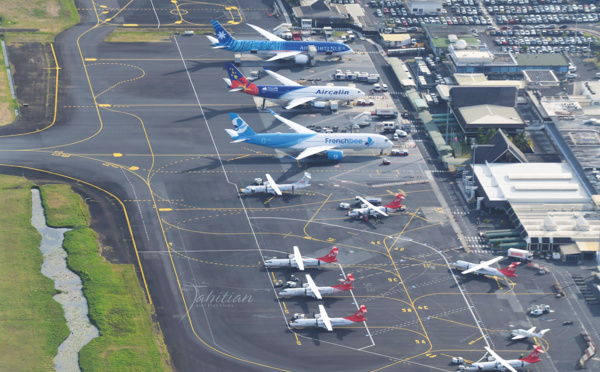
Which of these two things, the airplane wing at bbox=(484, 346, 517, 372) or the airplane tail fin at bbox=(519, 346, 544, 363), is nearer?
the airplane wing at bbox=(484, 346, 517, 372)

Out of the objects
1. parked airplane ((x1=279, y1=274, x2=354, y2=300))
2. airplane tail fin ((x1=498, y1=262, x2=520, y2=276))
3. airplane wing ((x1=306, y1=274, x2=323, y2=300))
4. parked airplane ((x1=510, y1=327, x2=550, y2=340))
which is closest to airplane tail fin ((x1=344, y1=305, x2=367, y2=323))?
airplane wing ((x1=306, y1=274, x2=323, y2=300))

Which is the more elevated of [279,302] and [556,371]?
[556,371]

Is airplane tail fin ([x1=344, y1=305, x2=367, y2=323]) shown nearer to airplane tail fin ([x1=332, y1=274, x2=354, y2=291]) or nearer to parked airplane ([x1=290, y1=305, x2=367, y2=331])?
parked airplane ([x1=290, y1=305, x2=367, y2=331])

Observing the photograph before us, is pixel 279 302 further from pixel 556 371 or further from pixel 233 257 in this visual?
pixel 556 371

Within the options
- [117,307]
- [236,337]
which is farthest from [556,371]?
[117,307]

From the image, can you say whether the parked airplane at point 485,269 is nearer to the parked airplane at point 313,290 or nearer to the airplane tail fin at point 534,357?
the parked airplane at point 313,290
